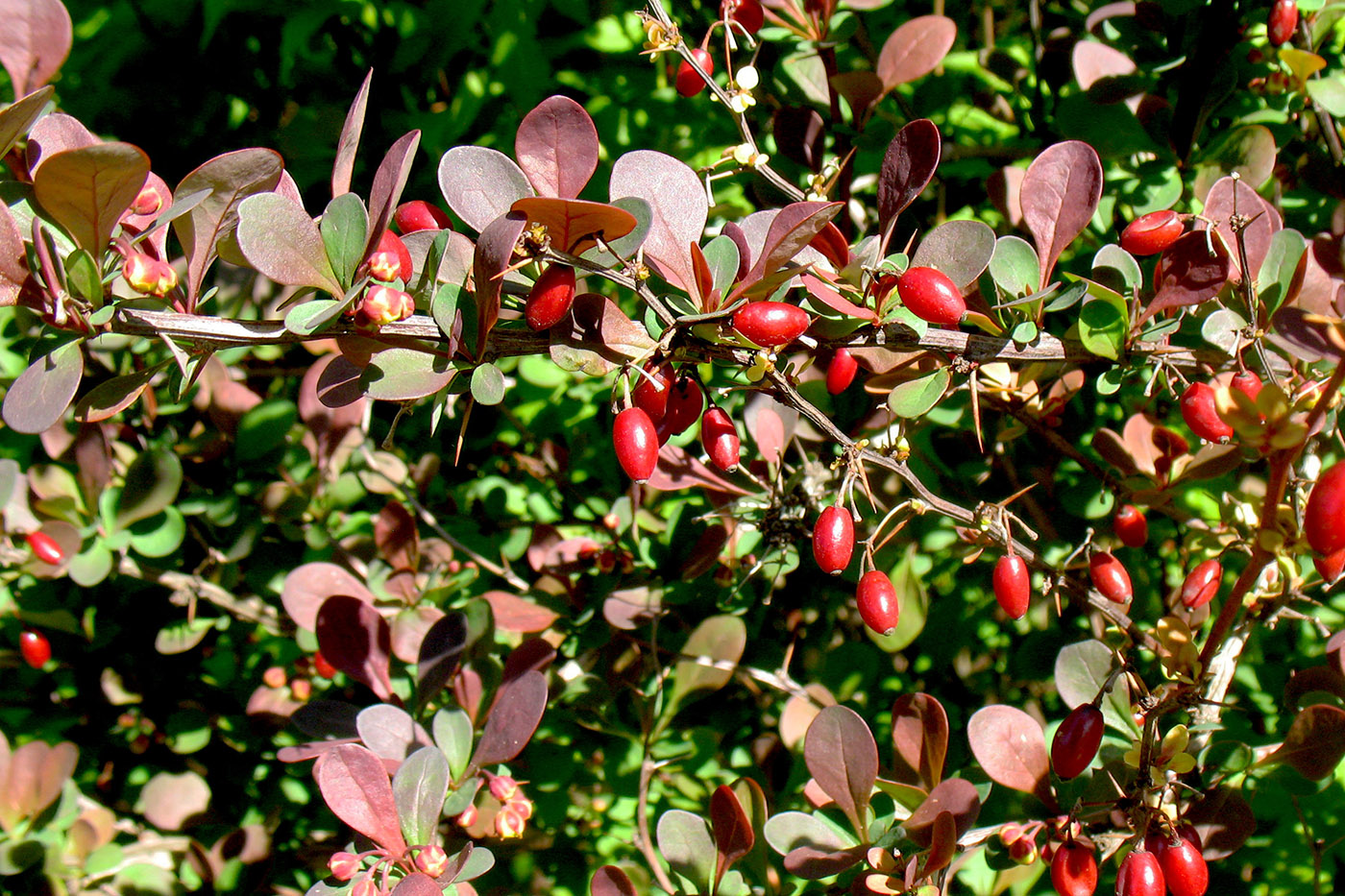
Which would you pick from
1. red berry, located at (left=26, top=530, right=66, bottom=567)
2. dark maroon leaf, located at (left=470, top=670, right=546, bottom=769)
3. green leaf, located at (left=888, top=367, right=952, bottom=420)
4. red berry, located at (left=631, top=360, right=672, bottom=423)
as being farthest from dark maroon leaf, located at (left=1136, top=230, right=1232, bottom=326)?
red berry, located at (left=26, top=530, right=66, bottom=567)

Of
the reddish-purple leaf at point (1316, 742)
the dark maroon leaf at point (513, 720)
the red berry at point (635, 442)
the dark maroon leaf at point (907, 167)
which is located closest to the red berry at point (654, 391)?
the red berry at point (635, 442)

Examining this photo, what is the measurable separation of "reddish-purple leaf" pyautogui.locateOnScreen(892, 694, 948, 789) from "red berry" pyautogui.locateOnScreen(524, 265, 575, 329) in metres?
0.59

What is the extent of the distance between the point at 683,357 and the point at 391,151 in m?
0.30

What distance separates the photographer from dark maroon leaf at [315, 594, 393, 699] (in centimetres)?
112

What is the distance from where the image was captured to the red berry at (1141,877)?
781mm

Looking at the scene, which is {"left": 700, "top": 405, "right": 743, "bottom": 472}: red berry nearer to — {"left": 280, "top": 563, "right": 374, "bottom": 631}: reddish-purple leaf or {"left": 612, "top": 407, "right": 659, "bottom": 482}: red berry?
{"left": 612, "top": 407, "right": 659, "bottom": 482}: red berry

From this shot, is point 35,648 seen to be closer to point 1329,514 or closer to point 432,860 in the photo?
point 432,860

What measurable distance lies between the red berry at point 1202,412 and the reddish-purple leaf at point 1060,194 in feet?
0.58

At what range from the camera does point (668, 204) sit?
74 cm

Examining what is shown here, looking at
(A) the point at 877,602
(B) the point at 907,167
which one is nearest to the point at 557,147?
(B) the point at 907,167

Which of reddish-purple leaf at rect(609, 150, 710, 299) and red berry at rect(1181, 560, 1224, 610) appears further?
red berry at rect(1181, 560, 1224, 610)

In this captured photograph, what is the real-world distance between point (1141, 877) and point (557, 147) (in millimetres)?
819

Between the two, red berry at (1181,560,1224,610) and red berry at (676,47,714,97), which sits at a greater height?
red berry at (676,47,714,97)

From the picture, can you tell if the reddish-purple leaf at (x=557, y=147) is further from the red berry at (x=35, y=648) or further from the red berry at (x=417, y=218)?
the red berry at (x=35, y=648)
